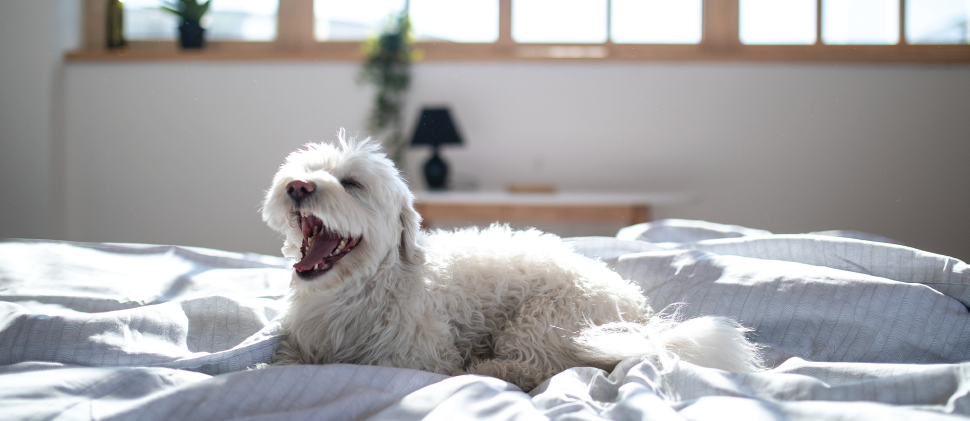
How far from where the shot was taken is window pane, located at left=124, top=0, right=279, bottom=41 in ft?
11.3

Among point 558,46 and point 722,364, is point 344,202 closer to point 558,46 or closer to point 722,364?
point 722,364

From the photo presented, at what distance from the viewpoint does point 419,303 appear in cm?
110

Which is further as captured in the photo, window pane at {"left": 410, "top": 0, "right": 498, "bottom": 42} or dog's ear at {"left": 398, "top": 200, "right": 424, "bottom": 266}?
window pane at {"left": 410, "top": 0, "right": 498, "bottom": 42}

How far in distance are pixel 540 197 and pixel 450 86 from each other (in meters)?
0.94

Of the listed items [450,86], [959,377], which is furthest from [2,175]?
[959,377]

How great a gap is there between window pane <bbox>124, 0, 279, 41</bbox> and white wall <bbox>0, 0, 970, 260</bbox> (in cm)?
24

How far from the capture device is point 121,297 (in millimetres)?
1314

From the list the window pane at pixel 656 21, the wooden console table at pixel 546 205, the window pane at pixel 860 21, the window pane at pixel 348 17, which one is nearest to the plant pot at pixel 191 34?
the window pane at pixel 348 17

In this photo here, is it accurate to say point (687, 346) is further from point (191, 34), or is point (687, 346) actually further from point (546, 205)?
point (191, 34)

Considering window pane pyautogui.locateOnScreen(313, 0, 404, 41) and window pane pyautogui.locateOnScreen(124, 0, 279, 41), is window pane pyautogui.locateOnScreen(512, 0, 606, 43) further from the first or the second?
window pane pyautogui.locateOnScreen(124, 0, 279, 41)

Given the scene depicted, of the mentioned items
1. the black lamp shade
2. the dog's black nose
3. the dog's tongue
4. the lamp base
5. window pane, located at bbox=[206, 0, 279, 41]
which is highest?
window pane, located at bbox=[206, 0, 279, 41]

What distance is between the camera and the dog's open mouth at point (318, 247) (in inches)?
40.9

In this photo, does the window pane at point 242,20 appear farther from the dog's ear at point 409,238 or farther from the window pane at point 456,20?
the dog's ear at point 409,238

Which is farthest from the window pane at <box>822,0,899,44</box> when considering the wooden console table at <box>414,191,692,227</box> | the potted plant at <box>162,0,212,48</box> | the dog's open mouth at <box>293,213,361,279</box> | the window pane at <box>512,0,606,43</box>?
the potted plant at <box>162,0,212,48</box>
